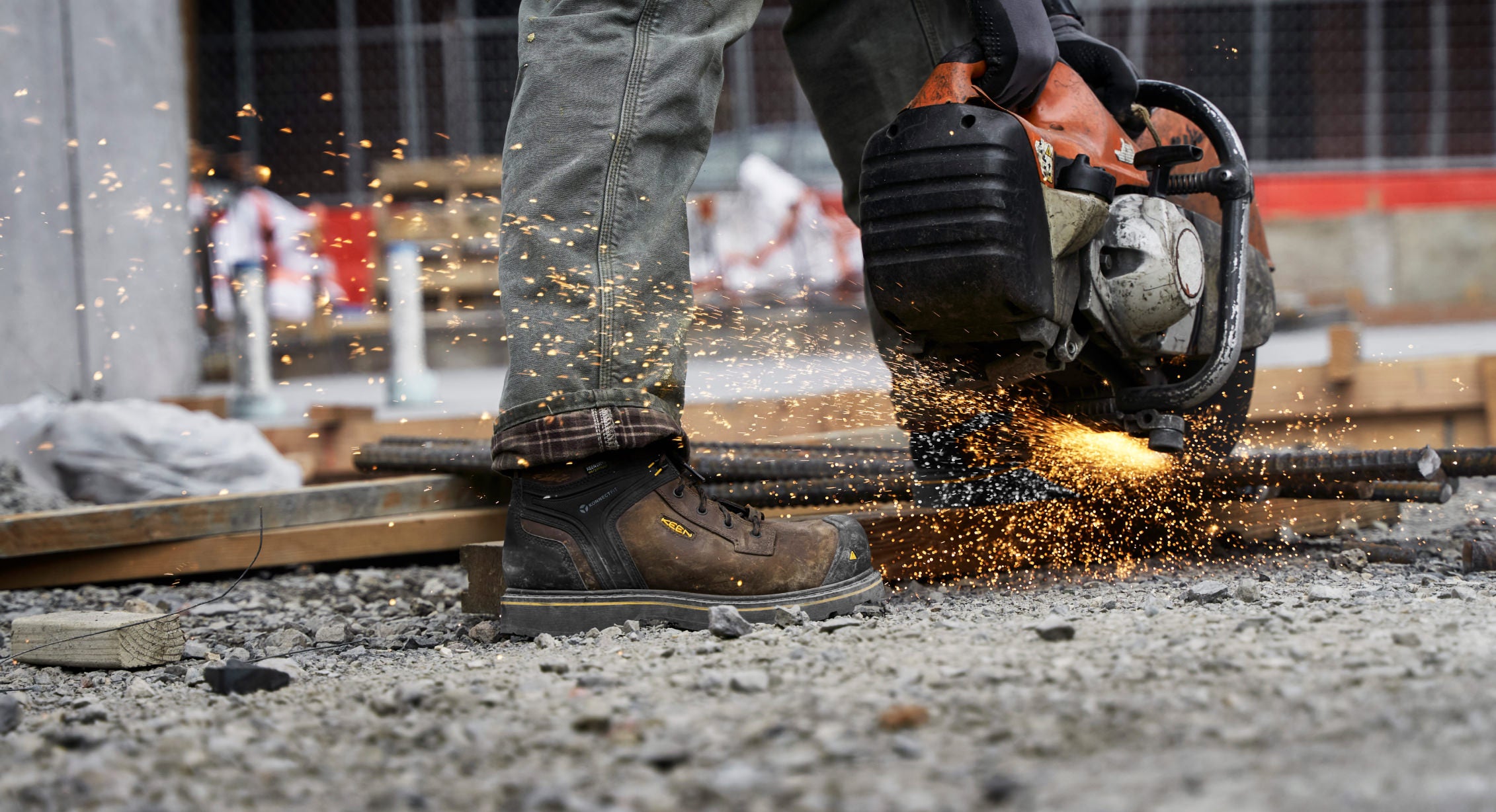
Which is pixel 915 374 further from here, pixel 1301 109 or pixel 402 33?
pixel 1301 109

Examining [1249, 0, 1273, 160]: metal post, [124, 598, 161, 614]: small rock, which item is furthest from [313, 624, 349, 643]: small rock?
[1249, 0, 1273, 160]: metal post

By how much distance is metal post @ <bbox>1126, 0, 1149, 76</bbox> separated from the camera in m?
11.0

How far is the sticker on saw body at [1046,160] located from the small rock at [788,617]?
0.73 m

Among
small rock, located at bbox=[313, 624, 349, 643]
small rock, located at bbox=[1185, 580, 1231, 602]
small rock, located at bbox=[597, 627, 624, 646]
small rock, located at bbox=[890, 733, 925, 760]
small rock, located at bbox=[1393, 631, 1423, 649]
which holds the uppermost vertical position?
small rock, located at bbox=[1393, 631, 1423, 649]

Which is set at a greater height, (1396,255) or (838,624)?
(1396,255)

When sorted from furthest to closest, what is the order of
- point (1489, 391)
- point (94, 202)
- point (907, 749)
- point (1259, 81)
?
1. point (1259, 81)
2. point (94, 202)
3. point (1489, 391)
4. point (907, 749)

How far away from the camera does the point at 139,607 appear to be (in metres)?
2.16

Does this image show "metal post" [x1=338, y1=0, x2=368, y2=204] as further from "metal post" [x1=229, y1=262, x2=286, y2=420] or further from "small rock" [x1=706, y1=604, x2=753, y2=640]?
"small rock" [x1=706, y1=604, x2=753, y2=640]

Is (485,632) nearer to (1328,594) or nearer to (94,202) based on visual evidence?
(1328,594)

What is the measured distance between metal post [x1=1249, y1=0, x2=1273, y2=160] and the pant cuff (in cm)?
1114

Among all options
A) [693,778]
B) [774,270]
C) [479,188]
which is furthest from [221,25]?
[693,778]

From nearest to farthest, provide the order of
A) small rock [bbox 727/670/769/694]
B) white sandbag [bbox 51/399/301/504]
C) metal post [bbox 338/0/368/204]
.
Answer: small rock [bbox 727/670/769/694], white sandbag [bbox 51/399/301/504], metal post [bbox 338/0/368/204]

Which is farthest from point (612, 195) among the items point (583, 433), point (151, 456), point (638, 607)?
point (151, 456)

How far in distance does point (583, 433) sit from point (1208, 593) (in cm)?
93
